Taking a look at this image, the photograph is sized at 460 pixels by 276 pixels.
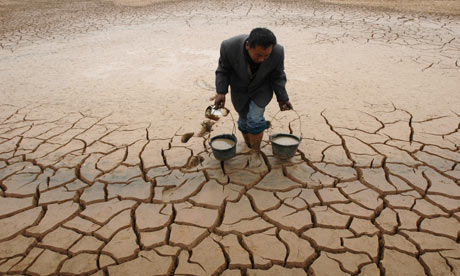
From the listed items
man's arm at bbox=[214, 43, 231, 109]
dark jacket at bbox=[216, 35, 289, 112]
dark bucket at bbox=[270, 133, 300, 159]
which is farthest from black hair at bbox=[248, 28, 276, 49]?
dark bucket at bbox=[270, 133, 300, 159]

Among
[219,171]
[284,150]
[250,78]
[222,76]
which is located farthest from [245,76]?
[219,171]

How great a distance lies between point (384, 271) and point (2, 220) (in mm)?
2748

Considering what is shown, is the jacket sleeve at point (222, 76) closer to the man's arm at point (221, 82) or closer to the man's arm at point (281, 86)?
the man's arm at point (221, 82)

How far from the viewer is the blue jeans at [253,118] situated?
8.74 feet

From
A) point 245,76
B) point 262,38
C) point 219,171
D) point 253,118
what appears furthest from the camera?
point 219,171

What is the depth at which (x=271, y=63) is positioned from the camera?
240cm

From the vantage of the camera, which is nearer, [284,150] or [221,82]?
[221,82]

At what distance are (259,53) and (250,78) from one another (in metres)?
0.37

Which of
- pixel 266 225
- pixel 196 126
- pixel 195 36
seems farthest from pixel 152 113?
pixel 195 36

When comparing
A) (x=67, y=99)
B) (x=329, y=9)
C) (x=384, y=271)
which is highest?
(x=329, y=9)

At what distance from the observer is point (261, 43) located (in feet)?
6.87

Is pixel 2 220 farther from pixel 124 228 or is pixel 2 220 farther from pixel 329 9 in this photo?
pixel 329 9

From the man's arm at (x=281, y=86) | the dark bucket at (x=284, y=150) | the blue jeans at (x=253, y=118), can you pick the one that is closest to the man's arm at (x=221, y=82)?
the blue jeans at (x=253, y=118)

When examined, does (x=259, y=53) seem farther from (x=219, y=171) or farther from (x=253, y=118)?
(x=219, y=171)
